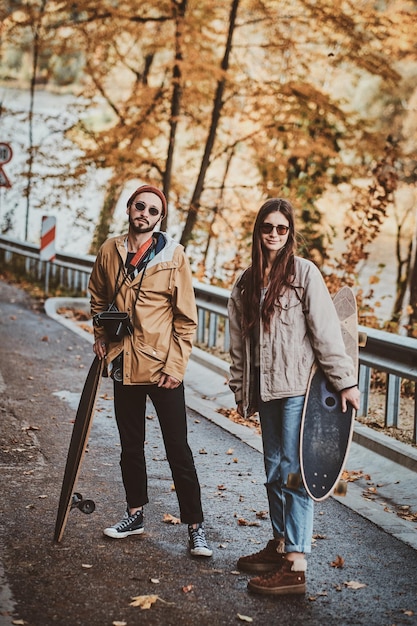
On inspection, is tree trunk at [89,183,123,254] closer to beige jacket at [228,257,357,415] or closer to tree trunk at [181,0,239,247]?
tree trunk at [181,0,239,247]

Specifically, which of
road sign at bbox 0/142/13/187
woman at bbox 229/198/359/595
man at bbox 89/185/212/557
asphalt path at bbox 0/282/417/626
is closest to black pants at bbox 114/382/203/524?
man at bbox 89/185/212/557

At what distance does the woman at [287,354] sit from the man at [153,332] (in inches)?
16.8

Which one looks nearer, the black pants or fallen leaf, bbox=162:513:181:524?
the black pants

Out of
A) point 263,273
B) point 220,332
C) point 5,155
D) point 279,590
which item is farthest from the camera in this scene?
point 5,155

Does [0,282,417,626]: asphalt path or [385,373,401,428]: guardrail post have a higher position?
[385,373,401,428]: guardrail post

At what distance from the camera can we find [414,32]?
14.6m

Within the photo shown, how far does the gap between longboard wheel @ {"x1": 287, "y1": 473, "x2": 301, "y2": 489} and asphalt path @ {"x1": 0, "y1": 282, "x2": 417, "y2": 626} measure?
529mm

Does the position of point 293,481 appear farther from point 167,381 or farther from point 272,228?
point 272,228

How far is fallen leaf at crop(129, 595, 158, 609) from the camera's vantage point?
423cm

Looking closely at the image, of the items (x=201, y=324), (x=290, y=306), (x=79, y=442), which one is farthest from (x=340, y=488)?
(x=201, y=324)

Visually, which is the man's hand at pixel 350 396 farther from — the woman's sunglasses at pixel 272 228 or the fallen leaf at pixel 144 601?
the fallen leaf at pixel 144 601

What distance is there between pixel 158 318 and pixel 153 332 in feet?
0.28

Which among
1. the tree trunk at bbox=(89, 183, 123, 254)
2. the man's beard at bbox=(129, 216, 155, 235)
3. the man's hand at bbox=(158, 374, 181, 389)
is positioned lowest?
the man's hand at bbox=(158, 374, 181, 389)

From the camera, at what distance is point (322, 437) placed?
14.9 feet
